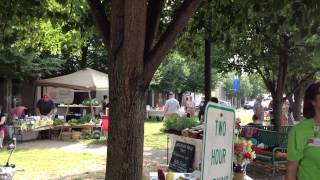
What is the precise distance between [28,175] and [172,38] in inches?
303

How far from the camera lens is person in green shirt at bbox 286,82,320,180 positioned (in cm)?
430

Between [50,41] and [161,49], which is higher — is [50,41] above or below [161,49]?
above

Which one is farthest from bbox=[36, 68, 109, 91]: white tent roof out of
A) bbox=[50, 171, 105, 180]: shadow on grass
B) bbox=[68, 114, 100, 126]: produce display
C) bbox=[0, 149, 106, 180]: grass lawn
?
bbox=[50, 171, 105, 180]: shadow on grass

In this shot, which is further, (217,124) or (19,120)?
(19,120)

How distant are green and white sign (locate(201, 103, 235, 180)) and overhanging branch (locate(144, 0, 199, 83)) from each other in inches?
57.4

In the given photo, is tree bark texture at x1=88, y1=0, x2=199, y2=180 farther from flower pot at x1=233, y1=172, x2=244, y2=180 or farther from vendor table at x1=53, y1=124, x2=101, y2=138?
vendor table at x1=53, y1=124, x2=101, y2=138

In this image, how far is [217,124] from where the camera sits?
321 cm

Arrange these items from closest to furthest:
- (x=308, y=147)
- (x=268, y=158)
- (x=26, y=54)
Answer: (x=308, y=147), (x=268, y=158), (x=26, y=54)

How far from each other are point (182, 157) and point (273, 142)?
6.06m

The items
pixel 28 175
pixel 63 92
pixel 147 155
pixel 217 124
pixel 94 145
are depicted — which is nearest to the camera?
pixel 217 124

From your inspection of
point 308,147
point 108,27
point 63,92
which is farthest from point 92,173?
point 63,92

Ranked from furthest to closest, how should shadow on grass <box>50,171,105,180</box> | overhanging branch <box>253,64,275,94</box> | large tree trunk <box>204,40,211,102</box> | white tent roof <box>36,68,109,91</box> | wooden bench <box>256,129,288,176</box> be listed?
white tent roof <box>36,68,109,91</box>
overhanging branch <box>253,64,275,94</box>
wooden bench <box>256,129,288,176</box>
shadow on grass <box>50,171,105,180</box>
large tree trunk <box>204,40,211,102</box>

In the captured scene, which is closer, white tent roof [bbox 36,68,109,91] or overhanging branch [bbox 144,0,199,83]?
overhanging branch [bbox 144,0,199,83]

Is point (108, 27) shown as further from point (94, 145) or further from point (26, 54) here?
point (26, 54)
